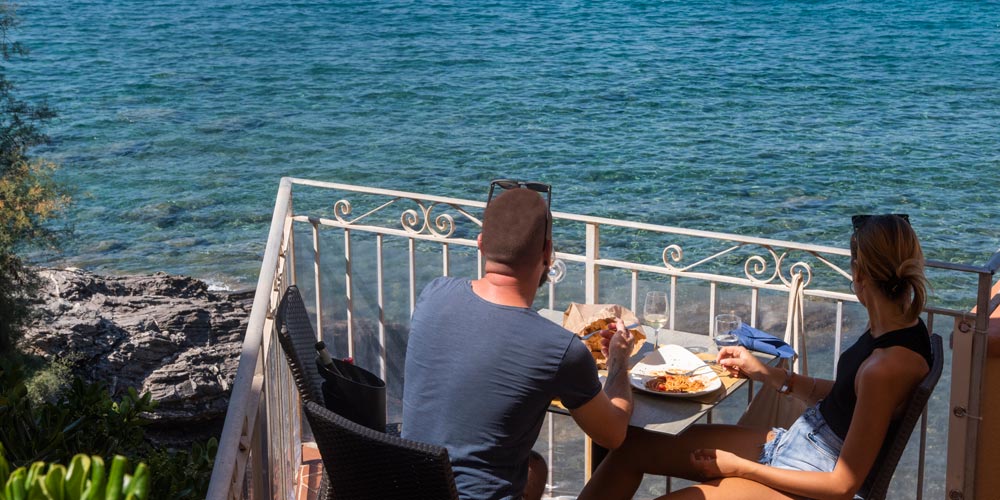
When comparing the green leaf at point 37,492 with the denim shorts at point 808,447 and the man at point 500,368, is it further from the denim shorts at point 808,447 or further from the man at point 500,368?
the denim shorts at point 808,447

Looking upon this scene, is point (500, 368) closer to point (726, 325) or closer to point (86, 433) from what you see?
point (726, 325)

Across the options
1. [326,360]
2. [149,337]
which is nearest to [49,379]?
[149,337]

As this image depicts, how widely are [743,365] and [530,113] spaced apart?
21215mm

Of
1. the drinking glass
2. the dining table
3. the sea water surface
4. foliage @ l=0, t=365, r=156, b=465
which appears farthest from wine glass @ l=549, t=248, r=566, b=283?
the sea water surface

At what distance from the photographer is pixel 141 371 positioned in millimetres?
10523

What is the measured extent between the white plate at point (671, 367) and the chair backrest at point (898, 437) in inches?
18.4

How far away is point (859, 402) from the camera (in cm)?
259

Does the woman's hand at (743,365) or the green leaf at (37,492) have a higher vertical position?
the green leaf at (37,492)

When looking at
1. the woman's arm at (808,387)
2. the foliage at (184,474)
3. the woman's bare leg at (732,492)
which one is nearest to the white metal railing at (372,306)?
the foliage at (184,474)

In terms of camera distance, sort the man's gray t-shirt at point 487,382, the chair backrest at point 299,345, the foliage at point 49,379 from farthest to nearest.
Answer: the foliage at point 49,379 → the chair backrest at point 299,345 → the man's gray t-shirt at point 487,382

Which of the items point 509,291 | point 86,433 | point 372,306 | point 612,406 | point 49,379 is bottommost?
point 49,379

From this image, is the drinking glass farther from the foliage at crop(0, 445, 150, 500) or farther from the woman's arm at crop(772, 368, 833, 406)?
the foliage at crop(0, 445, 150, 500)

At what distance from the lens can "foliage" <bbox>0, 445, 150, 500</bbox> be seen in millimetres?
1278

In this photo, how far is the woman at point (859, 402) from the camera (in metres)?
2.60
